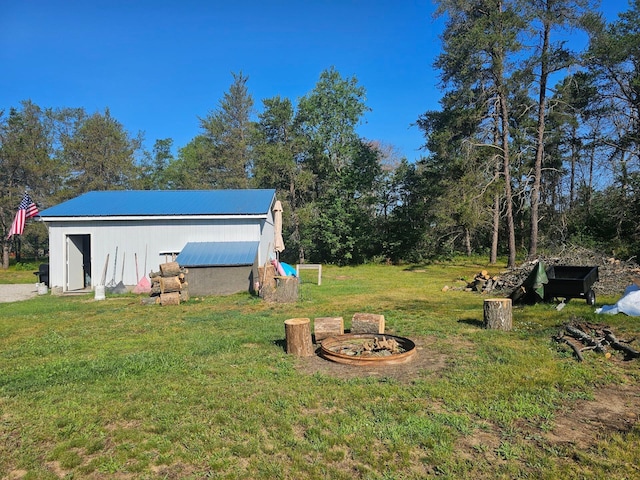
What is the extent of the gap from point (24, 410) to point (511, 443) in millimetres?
4966

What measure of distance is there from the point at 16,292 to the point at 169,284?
816 centimetres

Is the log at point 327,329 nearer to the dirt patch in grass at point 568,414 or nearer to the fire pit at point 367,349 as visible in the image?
the fire pit at point 367,349

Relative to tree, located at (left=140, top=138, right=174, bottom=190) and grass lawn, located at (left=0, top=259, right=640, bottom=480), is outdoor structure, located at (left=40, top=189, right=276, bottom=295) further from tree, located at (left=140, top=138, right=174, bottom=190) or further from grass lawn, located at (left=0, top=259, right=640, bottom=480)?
tree, located at (left=140, top=138, right=174, bottom=190)

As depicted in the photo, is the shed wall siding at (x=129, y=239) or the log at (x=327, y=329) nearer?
the log at (x=327, y=329)

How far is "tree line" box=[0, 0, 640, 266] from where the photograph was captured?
18.6 m

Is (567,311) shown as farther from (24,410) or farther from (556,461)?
(24,410)

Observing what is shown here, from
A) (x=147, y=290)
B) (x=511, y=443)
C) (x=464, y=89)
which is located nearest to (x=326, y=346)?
(x=511, y=443)

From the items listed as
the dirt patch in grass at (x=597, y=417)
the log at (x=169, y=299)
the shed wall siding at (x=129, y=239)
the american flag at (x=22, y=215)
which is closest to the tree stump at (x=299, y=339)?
the dirt patch in grass at (x=597, y=417)

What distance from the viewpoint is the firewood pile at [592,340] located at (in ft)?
19.8

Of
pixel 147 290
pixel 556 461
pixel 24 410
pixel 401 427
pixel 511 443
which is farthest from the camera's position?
pixel 147 290

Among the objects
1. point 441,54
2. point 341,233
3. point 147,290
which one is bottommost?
point 147,290

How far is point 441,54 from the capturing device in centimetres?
2075

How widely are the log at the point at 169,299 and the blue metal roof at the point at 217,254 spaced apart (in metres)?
1.66

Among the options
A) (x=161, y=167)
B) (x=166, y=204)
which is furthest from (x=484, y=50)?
(x=161, y=167)
